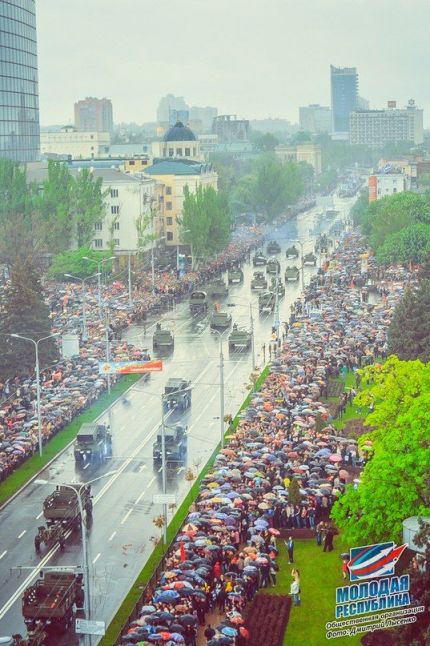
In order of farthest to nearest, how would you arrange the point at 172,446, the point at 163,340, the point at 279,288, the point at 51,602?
the point at 279,288
the point at 163,340
the point at 172,446
the point at 51,602

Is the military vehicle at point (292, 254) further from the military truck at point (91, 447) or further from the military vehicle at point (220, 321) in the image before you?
the military truck at point (91, 447)

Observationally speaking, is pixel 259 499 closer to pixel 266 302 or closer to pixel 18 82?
pixel 266 302

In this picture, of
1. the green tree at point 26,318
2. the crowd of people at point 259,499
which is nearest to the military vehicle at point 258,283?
the crowd of people at point 259,499

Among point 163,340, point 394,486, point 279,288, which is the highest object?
point 279,288

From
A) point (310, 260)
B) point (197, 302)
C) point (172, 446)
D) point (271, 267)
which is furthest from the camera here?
point (310, 260)

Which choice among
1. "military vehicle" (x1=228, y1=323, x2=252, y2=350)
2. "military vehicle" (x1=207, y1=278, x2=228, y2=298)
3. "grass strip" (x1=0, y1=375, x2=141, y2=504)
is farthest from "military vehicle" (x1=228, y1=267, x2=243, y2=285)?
"grass strip" (x1=0, y1=375, x2=141, y2=504)

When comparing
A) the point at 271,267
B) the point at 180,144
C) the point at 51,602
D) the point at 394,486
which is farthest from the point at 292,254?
the point at 51,602

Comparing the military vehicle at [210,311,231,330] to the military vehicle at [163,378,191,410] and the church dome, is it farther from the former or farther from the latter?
the church dome
